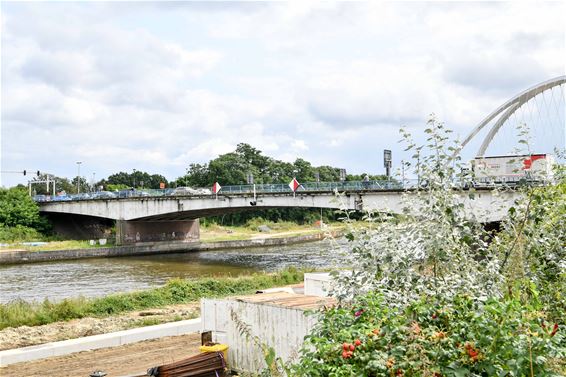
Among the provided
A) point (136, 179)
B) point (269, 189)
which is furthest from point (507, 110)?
point (136, 179)

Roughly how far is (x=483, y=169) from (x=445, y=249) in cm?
171

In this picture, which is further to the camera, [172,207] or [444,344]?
[172,207]

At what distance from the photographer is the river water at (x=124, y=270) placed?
33406mm

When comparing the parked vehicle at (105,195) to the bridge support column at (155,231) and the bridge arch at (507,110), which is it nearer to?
the bridge support column at (155,231)

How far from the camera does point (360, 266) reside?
6.42 metres

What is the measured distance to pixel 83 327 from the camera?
17.2 metres

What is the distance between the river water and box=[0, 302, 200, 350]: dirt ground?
9.23 metres

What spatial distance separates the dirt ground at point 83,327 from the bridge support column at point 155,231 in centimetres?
4357

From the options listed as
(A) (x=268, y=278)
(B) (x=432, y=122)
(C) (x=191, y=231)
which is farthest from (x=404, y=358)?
(C) (x=191, y=231)

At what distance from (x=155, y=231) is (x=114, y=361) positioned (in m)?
55.2

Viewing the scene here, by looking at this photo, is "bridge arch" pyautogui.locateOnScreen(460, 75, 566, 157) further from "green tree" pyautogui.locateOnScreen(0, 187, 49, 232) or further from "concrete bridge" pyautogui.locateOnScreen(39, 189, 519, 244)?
"green tree" pyautogui.locateOnScreen(0, 187, 49, 232)

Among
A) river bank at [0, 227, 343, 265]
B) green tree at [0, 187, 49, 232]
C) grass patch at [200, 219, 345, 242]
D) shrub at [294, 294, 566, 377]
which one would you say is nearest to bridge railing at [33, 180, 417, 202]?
green tree at [0, 187, 49, 232]

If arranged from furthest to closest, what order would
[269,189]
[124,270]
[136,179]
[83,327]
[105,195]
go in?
1. [136,179]
2. [105,195]
3. [269,189]
4. [124,270]
5. [83,327]

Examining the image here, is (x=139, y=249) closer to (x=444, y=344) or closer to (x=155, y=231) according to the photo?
(x=155, y=231)
